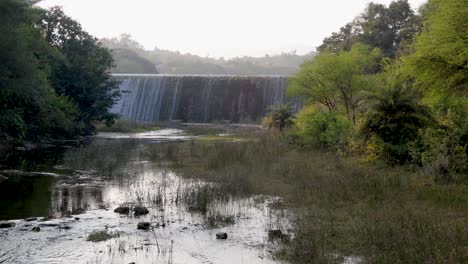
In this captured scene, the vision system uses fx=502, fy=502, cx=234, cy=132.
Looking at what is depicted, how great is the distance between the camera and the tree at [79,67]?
125 ft

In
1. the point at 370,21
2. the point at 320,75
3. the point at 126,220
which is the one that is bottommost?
the point at 126,220

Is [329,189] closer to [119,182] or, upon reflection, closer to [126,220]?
[126,220]

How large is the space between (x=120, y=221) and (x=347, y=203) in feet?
17.4

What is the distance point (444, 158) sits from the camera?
14.8 meters

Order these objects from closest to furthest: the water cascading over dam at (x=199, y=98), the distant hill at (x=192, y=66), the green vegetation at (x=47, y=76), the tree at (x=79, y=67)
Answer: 1. the green vegetation at (x=47, y=76)
2. the tree at (x=79, y=67)
3. the water cascading over dam at (x=199, y=98)
4. the distant hill at (x=192, y=66)

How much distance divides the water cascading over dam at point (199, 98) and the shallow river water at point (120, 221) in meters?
35.1

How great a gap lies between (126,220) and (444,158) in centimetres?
939

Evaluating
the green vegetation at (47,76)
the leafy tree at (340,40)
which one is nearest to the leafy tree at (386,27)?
the leafy tree at (340,40)

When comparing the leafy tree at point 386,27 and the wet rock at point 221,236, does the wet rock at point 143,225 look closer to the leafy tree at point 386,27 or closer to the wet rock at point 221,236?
the wet rock at point 221,236

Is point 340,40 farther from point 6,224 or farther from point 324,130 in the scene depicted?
point 6,224

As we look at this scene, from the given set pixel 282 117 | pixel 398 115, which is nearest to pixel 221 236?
pixel 398 115

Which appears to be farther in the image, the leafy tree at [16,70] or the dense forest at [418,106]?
the leafy tree at [16,70]

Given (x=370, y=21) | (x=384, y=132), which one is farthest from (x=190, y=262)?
(x=370, y=21)

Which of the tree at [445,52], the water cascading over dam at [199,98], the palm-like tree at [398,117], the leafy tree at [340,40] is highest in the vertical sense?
the leafy tree at [340,40]
